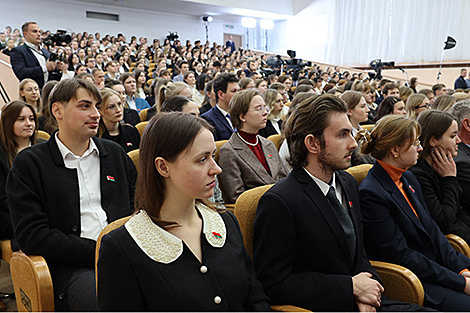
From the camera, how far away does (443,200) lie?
212 cm

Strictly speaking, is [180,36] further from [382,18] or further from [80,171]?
[80,171]

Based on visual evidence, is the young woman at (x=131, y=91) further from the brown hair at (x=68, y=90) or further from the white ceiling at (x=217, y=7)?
the white ceiling at (x=217, y=7)

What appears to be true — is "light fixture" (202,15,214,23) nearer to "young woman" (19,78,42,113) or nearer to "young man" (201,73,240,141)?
"young woman" (19,78,42,113)

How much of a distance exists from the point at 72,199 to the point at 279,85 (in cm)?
380

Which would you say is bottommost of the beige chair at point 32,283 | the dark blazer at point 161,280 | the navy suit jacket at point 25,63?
the beige chair at point 32,283

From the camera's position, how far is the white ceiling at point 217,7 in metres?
15.9

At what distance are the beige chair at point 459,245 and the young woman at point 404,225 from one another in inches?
5.5

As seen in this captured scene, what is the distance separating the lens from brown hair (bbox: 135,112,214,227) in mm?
1138

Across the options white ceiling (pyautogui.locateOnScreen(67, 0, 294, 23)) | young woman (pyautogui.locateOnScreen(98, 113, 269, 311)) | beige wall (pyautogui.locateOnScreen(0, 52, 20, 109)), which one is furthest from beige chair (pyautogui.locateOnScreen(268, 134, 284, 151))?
white ceiling (pyautogui.locateOnScreen(67, 0, 294, 23))

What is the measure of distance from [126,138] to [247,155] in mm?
1003

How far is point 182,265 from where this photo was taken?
3.61 feet

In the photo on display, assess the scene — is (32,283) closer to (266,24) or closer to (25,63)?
(25,63)

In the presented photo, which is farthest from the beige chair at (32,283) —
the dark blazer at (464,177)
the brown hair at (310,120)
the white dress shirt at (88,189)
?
the dark blazer at (464,177)

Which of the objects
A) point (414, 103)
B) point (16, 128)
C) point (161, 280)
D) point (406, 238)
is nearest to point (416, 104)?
point (414, 103)
